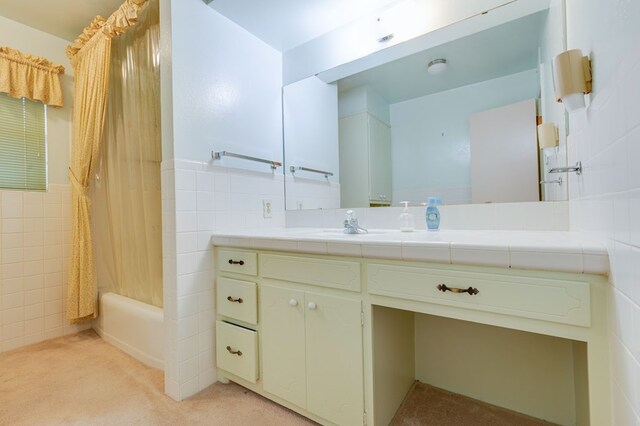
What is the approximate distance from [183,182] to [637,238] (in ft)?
5.26

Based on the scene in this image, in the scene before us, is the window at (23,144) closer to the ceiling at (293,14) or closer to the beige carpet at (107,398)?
the beige carpet at (107,398)

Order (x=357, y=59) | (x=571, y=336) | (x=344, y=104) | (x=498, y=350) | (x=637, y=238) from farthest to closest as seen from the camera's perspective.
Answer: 1. (x=344, y=104)
2. (x=357, y=59)
3. (x=498, y=350)
4. (x=571, y=336)
5. (x=637, y=238)

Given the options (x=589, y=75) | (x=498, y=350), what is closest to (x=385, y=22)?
(x=589, y=75)

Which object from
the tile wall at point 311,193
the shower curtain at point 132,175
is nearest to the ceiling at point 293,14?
the shower curtain at point 132,175

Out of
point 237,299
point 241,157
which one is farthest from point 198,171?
point 237,299

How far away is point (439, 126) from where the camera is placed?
158 cm

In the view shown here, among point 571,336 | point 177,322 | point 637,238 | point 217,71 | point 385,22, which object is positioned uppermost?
point 385,22

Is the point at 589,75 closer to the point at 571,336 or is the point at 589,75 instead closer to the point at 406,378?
the point at 571,336

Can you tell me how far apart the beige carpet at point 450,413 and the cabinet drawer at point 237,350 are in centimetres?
70

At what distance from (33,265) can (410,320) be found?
2681 millimetres

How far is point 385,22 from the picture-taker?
1.67m

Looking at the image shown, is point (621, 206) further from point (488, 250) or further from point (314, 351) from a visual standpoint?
point (314, 351)

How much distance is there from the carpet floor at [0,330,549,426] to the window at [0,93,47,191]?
127 cm

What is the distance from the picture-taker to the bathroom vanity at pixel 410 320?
768 millimetres
